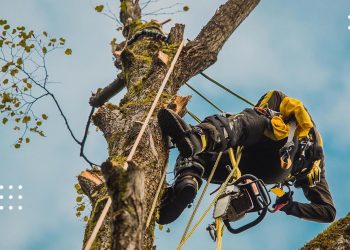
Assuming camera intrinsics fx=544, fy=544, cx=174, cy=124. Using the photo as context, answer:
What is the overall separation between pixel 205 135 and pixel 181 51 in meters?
1.07

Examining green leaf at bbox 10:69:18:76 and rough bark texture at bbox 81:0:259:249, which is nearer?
rough bark texture at bbox 81:0:259:249

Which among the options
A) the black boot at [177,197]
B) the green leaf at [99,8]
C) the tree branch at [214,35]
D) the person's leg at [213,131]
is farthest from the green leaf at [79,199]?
the green leaf at [99,8]

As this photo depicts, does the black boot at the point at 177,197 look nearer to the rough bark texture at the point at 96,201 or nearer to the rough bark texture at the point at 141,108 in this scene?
the rough bark texture at the point at 141,108

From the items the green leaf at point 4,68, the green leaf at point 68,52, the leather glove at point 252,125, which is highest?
the green leaf at point 68,52

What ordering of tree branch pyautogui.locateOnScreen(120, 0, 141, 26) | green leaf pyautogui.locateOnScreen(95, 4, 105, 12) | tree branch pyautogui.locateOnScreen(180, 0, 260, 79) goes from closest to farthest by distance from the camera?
tree branch pyautogui.locateOnScreen(180, 0, 260, 79), green leaf pyautogui.locateOnScreen(95, 4, 105, 12), tree branch pyautogui.locateOnScreen(120, 0, 141, 26)

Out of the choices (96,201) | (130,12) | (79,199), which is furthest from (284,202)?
(130,12)

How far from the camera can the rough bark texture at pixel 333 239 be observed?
107 inches

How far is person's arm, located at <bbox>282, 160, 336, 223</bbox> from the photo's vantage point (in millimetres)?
4246

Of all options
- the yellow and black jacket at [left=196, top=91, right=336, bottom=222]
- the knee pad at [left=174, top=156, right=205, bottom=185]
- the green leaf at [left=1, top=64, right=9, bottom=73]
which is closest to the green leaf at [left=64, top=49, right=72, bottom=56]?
the green leaf at [left=1, top=64, right=9, bottom=73]

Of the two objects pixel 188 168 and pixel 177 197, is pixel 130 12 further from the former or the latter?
pixel 177 197

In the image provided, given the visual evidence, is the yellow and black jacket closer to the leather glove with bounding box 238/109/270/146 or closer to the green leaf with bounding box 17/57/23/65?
the leather glove with bounding box 238/109/270/146

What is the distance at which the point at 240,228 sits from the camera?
11.2 feet

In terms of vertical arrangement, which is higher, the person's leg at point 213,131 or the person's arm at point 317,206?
the person's leg at point 213,131

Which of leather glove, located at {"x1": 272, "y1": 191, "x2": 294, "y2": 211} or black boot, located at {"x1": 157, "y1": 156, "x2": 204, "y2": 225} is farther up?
leather glove, located at {"x1": 272, "y1": 191, "x2": 294, "y2": 211}
